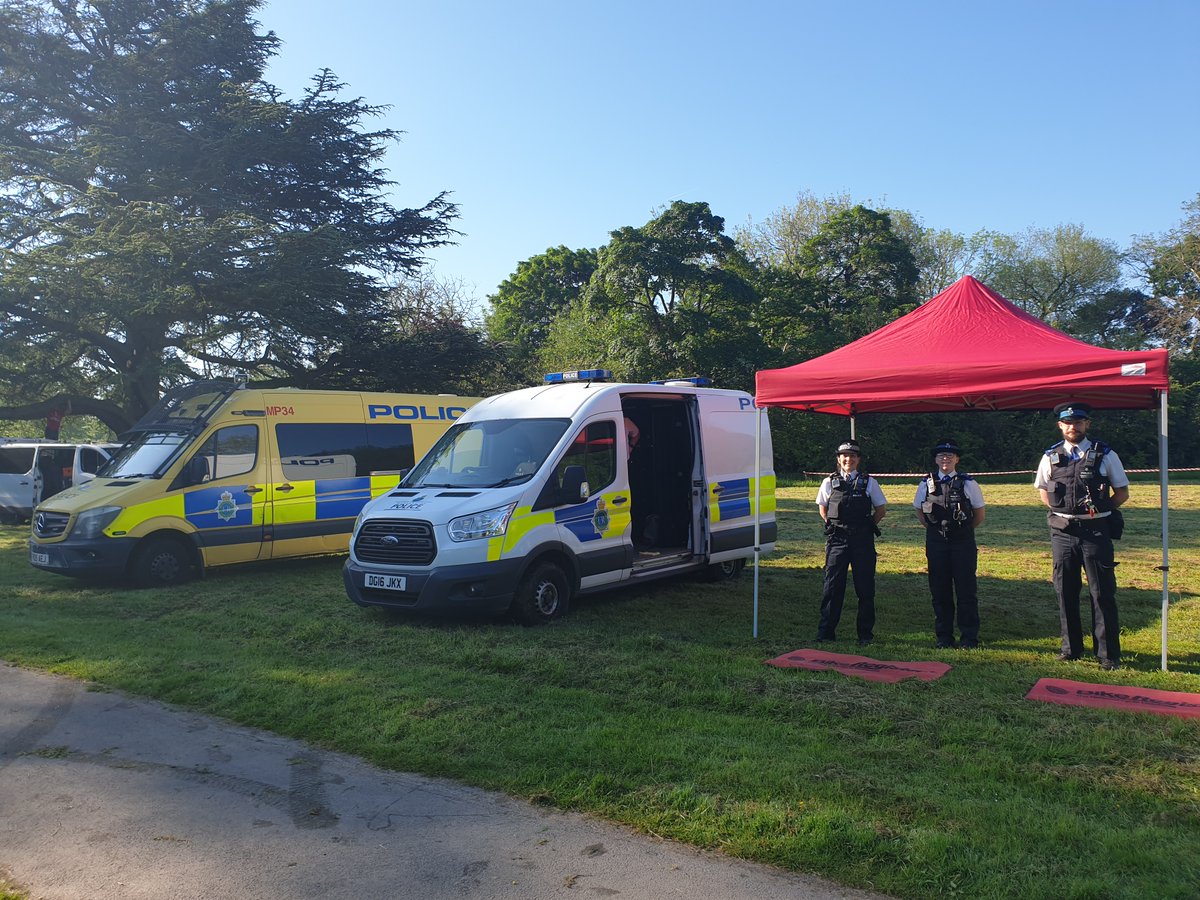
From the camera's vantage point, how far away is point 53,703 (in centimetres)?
643

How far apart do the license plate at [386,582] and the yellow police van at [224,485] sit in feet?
13.2

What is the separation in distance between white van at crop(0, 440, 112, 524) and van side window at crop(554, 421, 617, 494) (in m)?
13.0

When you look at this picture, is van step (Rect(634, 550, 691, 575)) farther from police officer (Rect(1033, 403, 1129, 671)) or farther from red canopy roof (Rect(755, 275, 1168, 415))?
police officer (Rect(1033, 403, 1129, 671))

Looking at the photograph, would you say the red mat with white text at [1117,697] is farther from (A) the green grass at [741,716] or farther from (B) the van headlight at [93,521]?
(B) the van headlight at [93,521]

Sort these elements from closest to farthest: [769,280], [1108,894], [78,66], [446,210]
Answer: [1108,894] → [78,66] → [446,210] → [769,280]

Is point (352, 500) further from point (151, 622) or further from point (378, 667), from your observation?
point (378, 667)

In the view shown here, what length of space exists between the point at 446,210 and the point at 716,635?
21.1 meters

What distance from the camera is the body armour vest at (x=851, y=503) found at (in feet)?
25.6

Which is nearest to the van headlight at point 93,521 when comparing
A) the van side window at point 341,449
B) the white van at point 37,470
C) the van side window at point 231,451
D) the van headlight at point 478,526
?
the van side window at point 231,451

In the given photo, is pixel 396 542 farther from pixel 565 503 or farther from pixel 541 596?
pixel 565 503

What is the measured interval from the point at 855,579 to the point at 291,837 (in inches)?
203

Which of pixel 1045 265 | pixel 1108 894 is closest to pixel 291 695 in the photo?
pixel 1108 894

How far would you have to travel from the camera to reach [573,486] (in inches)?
344

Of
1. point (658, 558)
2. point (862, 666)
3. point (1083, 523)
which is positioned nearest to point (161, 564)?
point (658, 558)
